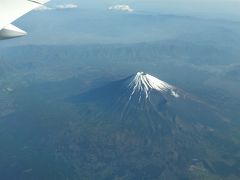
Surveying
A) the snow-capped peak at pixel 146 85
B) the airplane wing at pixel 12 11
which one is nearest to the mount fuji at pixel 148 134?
the snow-capped peak at pixel 146 85

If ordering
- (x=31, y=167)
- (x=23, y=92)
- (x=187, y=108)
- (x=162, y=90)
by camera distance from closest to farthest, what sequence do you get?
(x=31, y=167)
(x=187, y=108)
(x=162, y=90)
(x=23, y=92)

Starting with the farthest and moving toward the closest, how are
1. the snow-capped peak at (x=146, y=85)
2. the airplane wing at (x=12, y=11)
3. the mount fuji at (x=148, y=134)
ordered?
the snow-capped peak at (x=146, y=85) → the mount fuji at (x=148, y=134) → the airplane wing at (x=12, y=11)

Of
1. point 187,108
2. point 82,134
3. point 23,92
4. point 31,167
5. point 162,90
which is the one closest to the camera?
point 31,167

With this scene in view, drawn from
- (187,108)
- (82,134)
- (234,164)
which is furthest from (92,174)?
(187,108)

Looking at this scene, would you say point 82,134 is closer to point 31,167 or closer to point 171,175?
point 31,167

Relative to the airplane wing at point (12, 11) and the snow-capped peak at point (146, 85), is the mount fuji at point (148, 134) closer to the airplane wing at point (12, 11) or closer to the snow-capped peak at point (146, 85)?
the snow-capped peak at point (146, 85)

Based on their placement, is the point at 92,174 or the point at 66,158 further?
the point at 66,158

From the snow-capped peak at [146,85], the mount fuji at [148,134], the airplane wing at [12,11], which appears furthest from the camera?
the snow-capped peak at [146,85]
